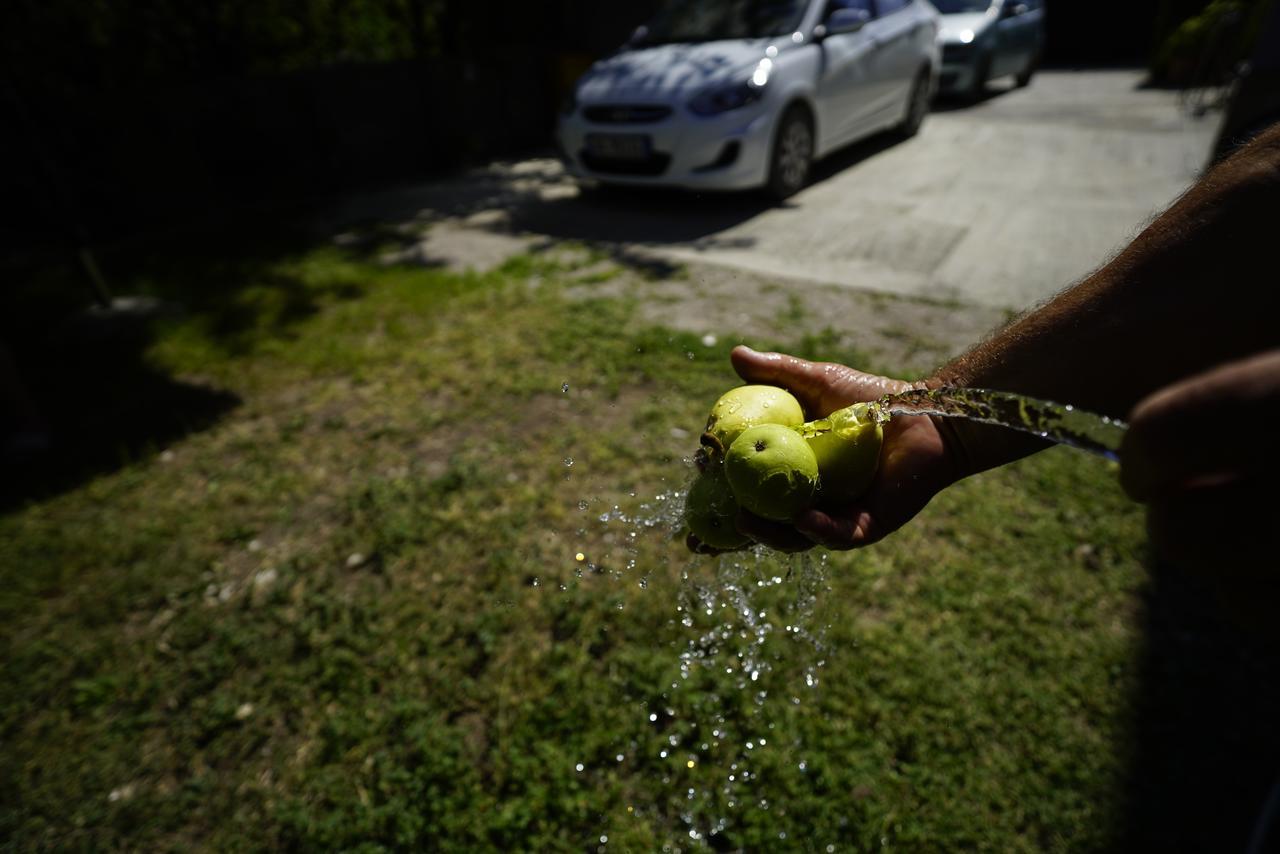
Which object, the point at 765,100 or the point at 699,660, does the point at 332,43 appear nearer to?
the point at 765,100

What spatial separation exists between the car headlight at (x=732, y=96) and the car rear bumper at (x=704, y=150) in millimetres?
89

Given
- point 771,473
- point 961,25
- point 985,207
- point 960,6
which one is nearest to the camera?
point 771,473

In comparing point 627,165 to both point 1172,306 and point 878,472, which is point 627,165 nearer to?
point 878,472

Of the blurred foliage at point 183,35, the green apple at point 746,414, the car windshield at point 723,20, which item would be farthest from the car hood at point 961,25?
the green apple at point 746,414

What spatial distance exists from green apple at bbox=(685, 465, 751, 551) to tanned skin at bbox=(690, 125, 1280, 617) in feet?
0.35

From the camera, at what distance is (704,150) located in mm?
6148

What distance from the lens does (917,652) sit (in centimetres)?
243

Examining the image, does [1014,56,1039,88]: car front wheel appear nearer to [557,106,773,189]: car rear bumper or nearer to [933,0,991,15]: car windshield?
[933,0,991,15]: car windshield

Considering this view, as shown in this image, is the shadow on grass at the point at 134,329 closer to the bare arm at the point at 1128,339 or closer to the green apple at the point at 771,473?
the green apple at the point at 771,473

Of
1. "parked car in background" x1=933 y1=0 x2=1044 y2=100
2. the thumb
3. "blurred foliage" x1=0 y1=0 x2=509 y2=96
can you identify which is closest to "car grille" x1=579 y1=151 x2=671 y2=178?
"blurred foliage" x1=0 y1=0 x2=509 y2=96

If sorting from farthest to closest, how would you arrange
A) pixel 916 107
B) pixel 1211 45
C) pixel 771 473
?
pixel 1211 45 → pixel 916 107 → pixel 771 473

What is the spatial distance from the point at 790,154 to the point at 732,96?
39.4 inches

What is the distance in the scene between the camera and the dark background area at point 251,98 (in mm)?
7125

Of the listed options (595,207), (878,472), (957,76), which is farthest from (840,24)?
(878,472)
